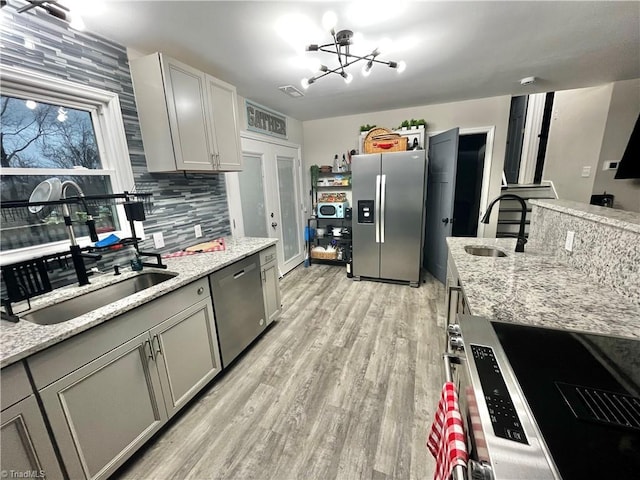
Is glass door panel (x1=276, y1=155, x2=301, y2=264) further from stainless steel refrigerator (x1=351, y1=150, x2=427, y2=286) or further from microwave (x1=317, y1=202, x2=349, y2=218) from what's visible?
stainless steel refrigerator (x1=351, y1=150, x2=427, y2=286)

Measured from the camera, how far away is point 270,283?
98.0 inches

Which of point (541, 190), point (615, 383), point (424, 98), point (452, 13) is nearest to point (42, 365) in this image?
point (615, 383)

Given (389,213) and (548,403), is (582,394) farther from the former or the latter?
(389,213)

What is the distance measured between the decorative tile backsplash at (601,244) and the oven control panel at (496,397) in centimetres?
77

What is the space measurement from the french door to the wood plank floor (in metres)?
1.32

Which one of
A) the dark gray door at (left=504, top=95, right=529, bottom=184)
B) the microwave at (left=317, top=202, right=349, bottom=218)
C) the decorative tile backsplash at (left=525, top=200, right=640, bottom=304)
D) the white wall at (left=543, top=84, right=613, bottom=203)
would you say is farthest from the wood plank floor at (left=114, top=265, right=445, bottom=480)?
the dark gray door at (left=504, top=95, right=529, bottom=184)

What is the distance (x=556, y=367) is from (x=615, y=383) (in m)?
0.11

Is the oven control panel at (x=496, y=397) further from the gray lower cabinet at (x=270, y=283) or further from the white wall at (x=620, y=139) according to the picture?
the white wall at (x=620, y=139)

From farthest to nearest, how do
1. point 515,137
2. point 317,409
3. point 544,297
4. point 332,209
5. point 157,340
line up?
1. point 515,137
2. point 332,209
3. point 317,409
4. point 157,340
5. point 544,297

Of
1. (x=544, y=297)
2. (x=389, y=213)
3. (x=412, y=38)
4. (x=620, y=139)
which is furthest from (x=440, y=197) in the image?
(x=544, y=297)

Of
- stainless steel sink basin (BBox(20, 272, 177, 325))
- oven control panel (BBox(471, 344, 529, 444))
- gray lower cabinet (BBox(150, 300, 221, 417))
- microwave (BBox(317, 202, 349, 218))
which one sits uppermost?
microwave (BBox(317, 202, 349, 218))

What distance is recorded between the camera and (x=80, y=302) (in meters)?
1.49

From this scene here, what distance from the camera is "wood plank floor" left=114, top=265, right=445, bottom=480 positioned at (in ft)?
4.38

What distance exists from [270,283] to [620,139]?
4.71 metres
